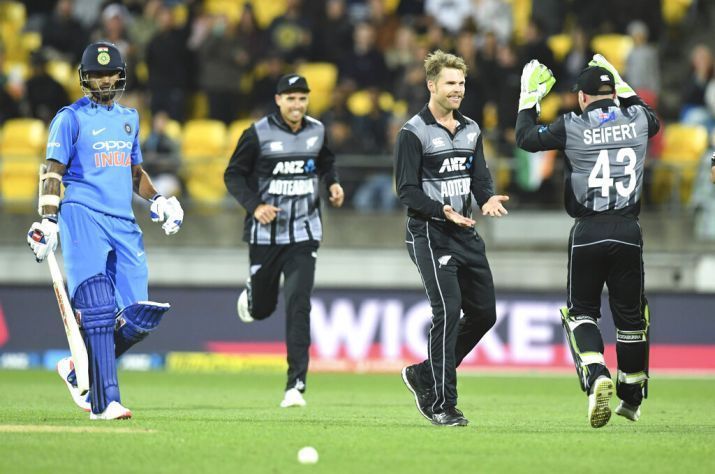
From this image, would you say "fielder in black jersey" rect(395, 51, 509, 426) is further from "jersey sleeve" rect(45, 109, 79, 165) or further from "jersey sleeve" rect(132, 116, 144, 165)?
"jersey sleeve" rect(45, 109, 79, 165)

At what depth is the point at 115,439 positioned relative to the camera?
815cm

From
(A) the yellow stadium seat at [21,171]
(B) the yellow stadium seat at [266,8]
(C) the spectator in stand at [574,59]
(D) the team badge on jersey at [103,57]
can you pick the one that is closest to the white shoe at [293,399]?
(D) the team badge on jersey at [103,57]

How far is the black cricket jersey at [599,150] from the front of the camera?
9.37 m

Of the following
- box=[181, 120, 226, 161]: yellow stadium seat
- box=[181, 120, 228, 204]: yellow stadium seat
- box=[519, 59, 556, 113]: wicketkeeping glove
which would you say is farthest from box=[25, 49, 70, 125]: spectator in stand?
box=[519, 59, 556, 113]: wicketkeeping glove

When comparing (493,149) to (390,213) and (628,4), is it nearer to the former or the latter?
(390,213)

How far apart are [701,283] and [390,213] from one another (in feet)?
14.3

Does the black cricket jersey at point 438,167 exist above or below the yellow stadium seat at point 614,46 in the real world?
below

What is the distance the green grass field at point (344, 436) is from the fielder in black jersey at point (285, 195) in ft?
3.46

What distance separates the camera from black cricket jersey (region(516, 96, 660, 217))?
9367 mm

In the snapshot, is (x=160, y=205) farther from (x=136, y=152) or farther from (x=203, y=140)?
(x=203, y=140)

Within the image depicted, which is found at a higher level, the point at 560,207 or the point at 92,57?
the point at 92,57

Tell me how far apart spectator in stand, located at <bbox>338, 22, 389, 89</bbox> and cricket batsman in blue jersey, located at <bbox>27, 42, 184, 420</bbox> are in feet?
36.7

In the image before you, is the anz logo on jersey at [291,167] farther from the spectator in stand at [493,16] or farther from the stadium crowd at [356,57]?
the spectator in stand at [493,16]

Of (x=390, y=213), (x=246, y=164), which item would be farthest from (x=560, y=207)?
(x=246, y=164)
